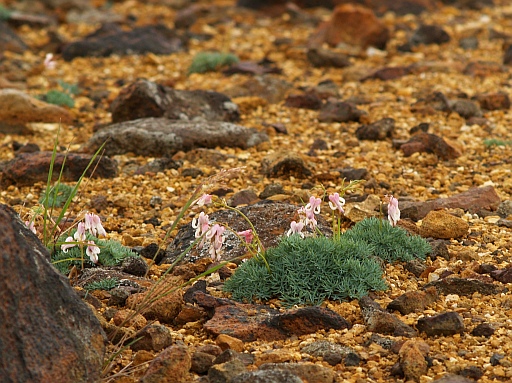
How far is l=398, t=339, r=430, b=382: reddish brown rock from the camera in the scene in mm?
4430

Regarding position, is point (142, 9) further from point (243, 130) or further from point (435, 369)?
point (435, 369)

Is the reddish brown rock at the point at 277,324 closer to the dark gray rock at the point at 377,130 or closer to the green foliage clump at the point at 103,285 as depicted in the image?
the green foliage clump at the point at 103,285

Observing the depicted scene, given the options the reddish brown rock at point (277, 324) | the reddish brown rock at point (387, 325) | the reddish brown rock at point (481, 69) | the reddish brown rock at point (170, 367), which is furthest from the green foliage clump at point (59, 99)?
the reddish brown rock at point (170, 367)

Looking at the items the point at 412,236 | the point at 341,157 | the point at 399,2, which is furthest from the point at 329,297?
the point at 399,2

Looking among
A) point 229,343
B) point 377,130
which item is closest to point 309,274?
point 229,343

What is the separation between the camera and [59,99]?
10867 mm

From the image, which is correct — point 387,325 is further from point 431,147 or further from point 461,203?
point 431,147

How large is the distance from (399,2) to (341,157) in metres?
8.10

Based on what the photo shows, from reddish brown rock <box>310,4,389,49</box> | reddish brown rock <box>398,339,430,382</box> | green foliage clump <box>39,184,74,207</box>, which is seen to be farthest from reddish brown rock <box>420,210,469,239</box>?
reddish brown rock <box>310,4,389,49</box>

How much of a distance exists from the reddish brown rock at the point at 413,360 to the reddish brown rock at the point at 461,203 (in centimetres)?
262

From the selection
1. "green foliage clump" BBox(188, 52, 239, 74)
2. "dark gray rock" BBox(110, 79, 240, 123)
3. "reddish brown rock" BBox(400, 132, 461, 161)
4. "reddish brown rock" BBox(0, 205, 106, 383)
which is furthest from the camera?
"green foliage clump" BBox(188, 52, 239, 74)

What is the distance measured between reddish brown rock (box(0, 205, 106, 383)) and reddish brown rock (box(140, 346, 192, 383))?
11.0 inches

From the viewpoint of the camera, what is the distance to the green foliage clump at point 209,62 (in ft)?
40.7

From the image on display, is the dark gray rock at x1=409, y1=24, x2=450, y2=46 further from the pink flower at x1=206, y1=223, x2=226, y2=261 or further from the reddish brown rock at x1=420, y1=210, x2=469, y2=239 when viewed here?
the pink flower at x1=206, y1=223, x2=226, y2=261
